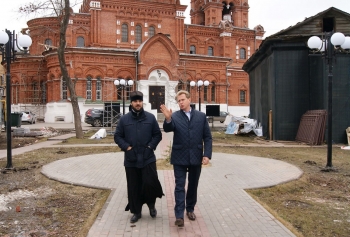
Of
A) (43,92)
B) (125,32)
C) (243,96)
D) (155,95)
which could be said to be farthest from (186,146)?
(243,96)

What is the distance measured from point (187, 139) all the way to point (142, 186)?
3.28 ft

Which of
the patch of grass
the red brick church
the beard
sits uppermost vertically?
the red brick church

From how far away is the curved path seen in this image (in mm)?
5082

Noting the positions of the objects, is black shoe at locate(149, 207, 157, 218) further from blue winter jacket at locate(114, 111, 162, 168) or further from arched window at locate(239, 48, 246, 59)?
arched window at locate(239, 48, 246, 59)

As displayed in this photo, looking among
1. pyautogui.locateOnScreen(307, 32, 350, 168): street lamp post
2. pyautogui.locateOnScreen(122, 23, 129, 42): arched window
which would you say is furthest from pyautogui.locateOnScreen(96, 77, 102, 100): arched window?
pyautogui.locateOnScreen(307, 32, 350, 168): street lamp post

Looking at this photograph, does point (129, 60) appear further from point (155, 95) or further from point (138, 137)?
point (138, 137)

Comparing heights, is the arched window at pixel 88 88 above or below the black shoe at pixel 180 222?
above

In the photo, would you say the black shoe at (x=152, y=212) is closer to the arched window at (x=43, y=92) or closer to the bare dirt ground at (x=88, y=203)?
the bare dirt ground at (x=88, y=203)

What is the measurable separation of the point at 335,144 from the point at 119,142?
14580 mm

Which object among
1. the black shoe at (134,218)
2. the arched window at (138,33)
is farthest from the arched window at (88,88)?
the black shoe at (134,218)

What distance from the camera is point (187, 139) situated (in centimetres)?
532

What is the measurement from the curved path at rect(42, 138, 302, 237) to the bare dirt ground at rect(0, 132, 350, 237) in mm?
249

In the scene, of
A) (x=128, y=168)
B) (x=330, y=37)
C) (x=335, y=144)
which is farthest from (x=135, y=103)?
(x=335, y=144)

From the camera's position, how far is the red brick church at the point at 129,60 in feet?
123
